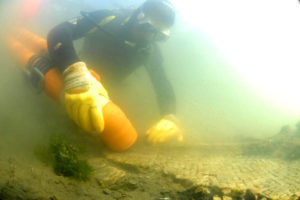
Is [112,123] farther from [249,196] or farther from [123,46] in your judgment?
[123,46]

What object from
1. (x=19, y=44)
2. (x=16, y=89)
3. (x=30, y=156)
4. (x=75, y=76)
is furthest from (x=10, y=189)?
(x=19, y=44)

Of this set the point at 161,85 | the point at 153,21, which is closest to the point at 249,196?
the point at 161,85

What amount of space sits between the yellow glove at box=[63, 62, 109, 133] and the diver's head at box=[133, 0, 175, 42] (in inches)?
93.1

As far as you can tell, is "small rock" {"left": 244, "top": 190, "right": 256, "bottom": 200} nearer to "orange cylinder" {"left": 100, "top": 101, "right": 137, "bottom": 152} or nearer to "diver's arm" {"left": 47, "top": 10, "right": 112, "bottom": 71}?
"orange cylinder" {"left": 100, "top": 101, "right": 137, "bottom": 152}

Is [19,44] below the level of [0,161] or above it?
above

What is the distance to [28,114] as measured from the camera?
3.86m

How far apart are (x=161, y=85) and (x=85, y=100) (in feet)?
9.01

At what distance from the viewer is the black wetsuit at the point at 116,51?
4.29m

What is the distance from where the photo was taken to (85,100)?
2389 mm

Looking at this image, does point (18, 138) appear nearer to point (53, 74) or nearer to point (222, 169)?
point (53, 74)

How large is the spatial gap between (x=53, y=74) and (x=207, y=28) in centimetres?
2776

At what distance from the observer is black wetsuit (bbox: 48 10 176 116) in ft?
14.1

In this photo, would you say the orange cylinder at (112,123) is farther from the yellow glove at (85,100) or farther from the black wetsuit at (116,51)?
the black wetsuit at (116,51)

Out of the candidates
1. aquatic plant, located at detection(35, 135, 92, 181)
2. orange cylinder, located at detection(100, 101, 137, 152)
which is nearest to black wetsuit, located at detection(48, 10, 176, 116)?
orange cylinder, located at detection(100, 101, 137, 152)
